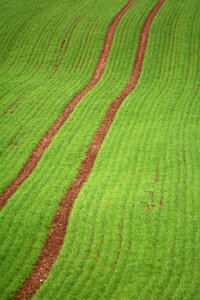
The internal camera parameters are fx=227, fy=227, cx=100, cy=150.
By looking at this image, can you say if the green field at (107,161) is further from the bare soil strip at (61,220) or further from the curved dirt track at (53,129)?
the curved dirt track at (53,129)

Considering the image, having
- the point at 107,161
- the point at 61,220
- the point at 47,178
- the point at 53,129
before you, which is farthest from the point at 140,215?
the point at 53,129

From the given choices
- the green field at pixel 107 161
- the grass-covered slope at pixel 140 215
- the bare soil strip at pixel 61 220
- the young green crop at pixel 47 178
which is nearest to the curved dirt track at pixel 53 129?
the green field at pixel 107 161

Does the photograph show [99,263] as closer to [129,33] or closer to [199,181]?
[199,181]

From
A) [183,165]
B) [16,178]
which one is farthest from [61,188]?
[183,165]

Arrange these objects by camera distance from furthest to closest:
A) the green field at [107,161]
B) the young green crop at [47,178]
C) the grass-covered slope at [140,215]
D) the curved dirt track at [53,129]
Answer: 1. the curved dirt track at [53,129]
2. the young green crop at [47,178]
3. the green field at [107,161]
4. the grass-covered slope at [140,215]

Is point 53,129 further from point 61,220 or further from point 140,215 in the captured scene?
point 140,215

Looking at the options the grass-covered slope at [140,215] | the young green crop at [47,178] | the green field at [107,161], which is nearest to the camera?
the grass-covered slope at [140,215]
